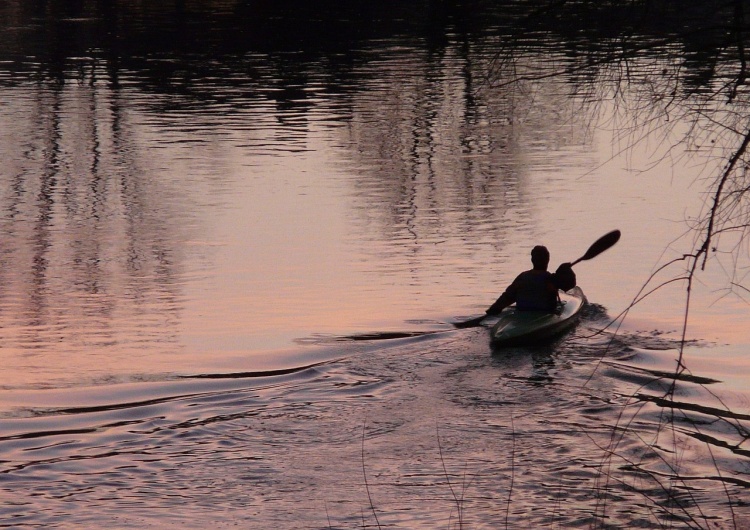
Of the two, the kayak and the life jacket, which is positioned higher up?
the life jacket

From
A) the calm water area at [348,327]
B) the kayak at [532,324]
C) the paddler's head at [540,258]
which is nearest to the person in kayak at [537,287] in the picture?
the paddler's head at [540,258]

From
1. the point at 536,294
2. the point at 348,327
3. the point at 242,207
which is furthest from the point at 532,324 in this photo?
the point at 242,207

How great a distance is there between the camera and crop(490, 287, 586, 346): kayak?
575 inches

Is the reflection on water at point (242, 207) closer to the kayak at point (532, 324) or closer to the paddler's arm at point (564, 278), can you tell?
the kayak at point (532, 324)

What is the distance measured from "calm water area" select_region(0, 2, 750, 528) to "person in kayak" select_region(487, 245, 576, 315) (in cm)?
51

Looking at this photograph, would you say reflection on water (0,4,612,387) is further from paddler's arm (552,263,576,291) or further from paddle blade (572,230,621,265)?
paddler's arm (552,263,576,291)

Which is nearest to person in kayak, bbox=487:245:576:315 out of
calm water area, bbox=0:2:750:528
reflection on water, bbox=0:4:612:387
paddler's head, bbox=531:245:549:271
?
paddler's head, bbox=531:245:549:271

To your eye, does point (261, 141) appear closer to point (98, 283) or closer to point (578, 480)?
point (98, 283)

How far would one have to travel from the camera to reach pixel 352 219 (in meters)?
21.5

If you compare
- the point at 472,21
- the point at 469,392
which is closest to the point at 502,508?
the point at 469,392

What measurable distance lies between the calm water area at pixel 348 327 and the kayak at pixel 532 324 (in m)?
0.15

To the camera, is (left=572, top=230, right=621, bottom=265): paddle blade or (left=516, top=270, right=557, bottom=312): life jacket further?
(left=572, top=230, right=621, bottom=265): paddle blade

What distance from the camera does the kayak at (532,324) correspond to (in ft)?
47.9

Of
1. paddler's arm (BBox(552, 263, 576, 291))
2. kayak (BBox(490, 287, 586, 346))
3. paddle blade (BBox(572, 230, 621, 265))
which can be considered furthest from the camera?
paddle blade (BBox(572, 230, 621, 265))
